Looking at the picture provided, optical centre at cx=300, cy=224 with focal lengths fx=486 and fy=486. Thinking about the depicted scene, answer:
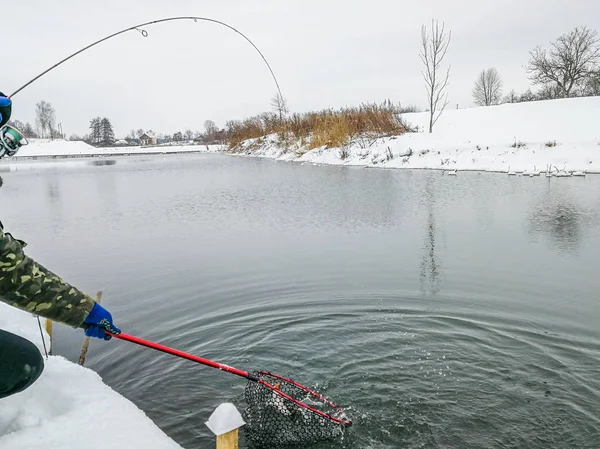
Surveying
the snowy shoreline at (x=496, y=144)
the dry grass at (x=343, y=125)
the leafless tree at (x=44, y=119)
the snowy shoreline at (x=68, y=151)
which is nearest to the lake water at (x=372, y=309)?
the snowy shoreline at (x=496, y=144)

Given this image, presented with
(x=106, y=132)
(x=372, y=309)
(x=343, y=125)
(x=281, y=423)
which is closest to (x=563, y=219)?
(x=372, y=309)

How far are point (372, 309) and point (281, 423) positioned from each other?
122 inches

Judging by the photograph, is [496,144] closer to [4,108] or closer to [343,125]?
[343,125]

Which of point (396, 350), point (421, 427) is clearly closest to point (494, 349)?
point (396, 350)

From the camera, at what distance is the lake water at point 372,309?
4.30 meters

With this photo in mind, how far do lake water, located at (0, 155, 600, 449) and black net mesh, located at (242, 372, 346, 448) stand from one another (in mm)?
173

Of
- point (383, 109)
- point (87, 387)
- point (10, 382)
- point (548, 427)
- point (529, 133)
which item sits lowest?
point (548, 427)

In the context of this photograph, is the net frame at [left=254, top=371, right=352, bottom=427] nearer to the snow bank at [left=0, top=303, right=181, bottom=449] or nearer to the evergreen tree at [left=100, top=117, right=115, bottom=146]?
the snow bank at [left=0, top=303, right=181, bottom=449]

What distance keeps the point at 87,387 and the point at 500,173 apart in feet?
76.7

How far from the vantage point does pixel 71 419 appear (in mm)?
2932

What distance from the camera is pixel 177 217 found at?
14945mm

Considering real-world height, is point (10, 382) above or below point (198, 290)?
above

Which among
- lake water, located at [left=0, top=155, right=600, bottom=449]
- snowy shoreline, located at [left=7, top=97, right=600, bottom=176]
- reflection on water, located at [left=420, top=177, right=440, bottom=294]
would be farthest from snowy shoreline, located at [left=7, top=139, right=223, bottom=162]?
reflection on water, located at [left=420, top=177, right=440, bottom=294]

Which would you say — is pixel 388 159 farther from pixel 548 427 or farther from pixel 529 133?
pixel 548 427
